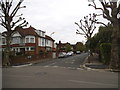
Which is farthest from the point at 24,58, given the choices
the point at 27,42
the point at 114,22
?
the point at 114,22

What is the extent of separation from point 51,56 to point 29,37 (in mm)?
9070

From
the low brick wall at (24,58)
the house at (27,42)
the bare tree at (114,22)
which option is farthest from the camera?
the house at (27,42)

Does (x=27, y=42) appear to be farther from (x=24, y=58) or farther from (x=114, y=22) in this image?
(x=114, y=22)

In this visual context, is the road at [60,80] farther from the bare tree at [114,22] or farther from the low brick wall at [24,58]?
the low brick wall at [24,58]

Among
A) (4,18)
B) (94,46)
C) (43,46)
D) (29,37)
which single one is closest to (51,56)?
(43,46)

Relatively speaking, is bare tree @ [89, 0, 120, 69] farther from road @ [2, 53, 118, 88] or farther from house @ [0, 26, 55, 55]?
house @ [0, 26, 55, 55]

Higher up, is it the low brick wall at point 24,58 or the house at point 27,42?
the house at point 27,42

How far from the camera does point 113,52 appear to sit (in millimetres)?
19844

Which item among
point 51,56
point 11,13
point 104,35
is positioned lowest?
point 51,56

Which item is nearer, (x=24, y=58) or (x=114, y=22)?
(x=114, y=22)

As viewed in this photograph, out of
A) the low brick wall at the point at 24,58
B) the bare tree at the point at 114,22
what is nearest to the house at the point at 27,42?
the low brick wall at the point at 24,58

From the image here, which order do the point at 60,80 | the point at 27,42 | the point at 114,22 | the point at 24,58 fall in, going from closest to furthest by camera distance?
the point at 60,80 → the point at 114,22 → the point at 24,58 → the point at 27,42

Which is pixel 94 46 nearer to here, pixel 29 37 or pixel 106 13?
pixel 29 37

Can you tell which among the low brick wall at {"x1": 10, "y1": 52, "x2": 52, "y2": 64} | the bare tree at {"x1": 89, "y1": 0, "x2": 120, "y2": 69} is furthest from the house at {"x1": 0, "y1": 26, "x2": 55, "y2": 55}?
the bare tree at {"x1": 89, "y1": 0, "x2": 120, "y2": 69}
